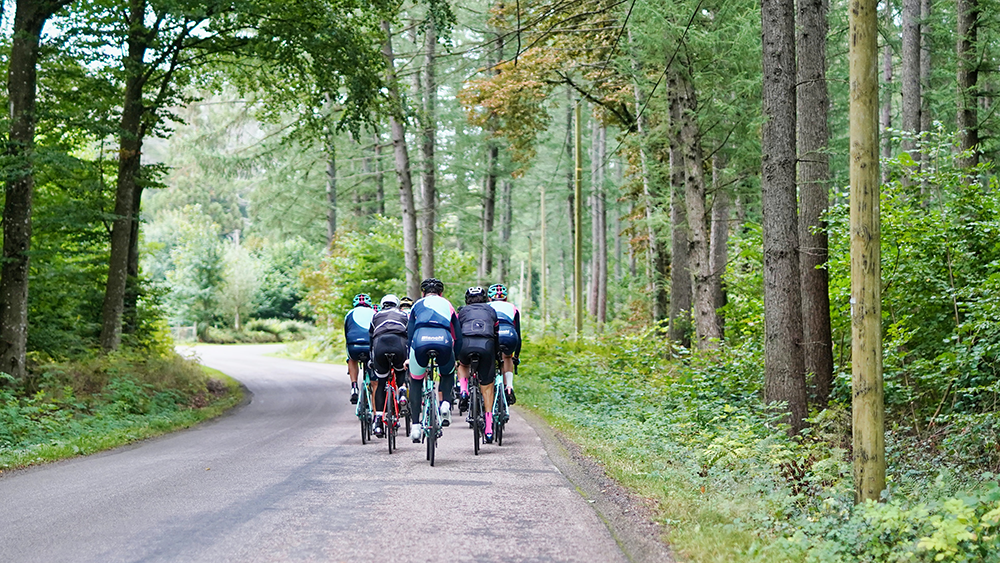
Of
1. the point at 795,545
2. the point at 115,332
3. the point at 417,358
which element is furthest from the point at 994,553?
the point at 115,332

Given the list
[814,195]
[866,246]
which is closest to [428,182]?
[814,195]

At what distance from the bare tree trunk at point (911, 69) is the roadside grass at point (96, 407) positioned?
53.1 ft

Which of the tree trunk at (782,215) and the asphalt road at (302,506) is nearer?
the asphalt road at (302,506)

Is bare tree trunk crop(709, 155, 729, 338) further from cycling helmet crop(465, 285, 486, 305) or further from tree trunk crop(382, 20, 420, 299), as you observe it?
cycling helmet crop(465, 285, 486, 305)

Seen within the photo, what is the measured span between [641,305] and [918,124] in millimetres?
16696

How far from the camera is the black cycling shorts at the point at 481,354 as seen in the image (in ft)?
34.0

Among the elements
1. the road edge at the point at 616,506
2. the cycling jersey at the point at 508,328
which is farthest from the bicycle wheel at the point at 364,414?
the road edge at the point at 616,506

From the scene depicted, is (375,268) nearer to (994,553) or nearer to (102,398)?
(102,398)

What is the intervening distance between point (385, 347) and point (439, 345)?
1192 mm

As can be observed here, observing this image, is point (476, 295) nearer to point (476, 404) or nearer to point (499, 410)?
point (476, 404)

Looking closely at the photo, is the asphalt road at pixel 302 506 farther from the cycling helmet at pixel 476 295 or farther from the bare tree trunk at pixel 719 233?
the bare tree trunk at pixel 719 233

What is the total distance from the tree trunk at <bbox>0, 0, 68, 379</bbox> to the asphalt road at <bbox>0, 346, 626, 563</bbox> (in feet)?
13.9

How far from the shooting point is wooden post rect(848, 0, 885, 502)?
19.9 ft

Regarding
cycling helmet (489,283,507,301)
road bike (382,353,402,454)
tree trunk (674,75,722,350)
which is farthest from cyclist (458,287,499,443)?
tree trunk (674,75,722,350)
